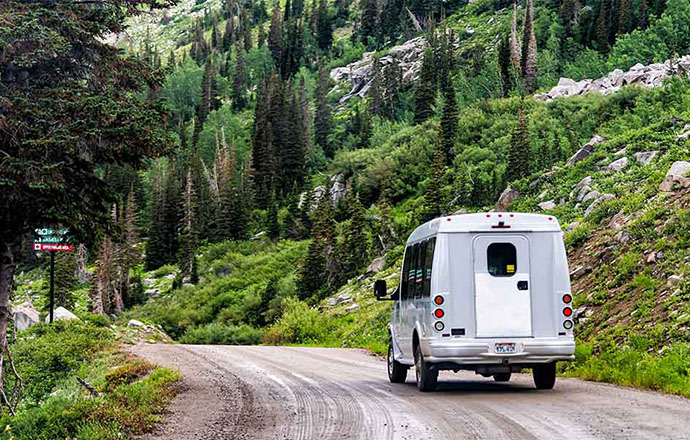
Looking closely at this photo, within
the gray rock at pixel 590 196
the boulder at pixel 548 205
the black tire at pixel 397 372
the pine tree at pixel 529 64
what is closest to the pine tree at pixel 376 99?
the pine tree at pixel 529 64

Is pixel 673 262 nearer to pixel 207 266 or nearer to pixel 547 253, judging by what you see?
pixel 547 253

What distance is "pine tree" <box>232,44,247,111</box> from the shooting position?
5940 inches

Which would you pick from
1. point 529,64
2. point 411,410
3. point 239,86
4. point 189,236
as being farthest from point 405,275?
point 239,86

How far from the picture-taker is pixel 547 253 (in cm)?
1237

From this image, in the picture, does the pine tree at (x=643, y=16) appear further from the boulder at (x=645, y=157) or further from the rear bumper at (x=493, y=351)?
the rear bumper at (x=493, y=351)

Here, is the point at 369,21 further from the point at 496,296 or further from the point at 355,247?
the point at 496,296

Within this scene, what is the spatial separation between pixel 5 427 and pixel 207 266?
71.3 metres

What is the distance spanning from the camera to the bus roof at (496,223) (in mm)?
12227

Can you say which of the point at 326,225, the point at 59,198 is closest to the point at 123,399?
the point at 59,198

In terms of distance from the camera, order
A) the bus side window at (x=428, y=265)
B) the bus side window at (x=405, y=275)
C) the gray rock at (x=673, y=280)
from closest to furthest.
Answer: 1. the bus side window at (x=428, y=265)
2. the bus side window at (x=405, y=275)
3. the gray rock at (x=673, y=280)

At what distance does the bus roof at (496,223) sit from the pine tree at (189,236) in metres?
69.5

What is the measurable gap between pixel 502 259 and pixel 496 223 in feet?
2.03

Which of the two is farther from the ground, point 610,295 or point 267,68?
point 267,68

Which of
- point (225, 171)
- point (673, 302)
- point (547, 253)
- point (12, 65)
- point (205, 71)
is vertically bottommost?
point (673, 302)
